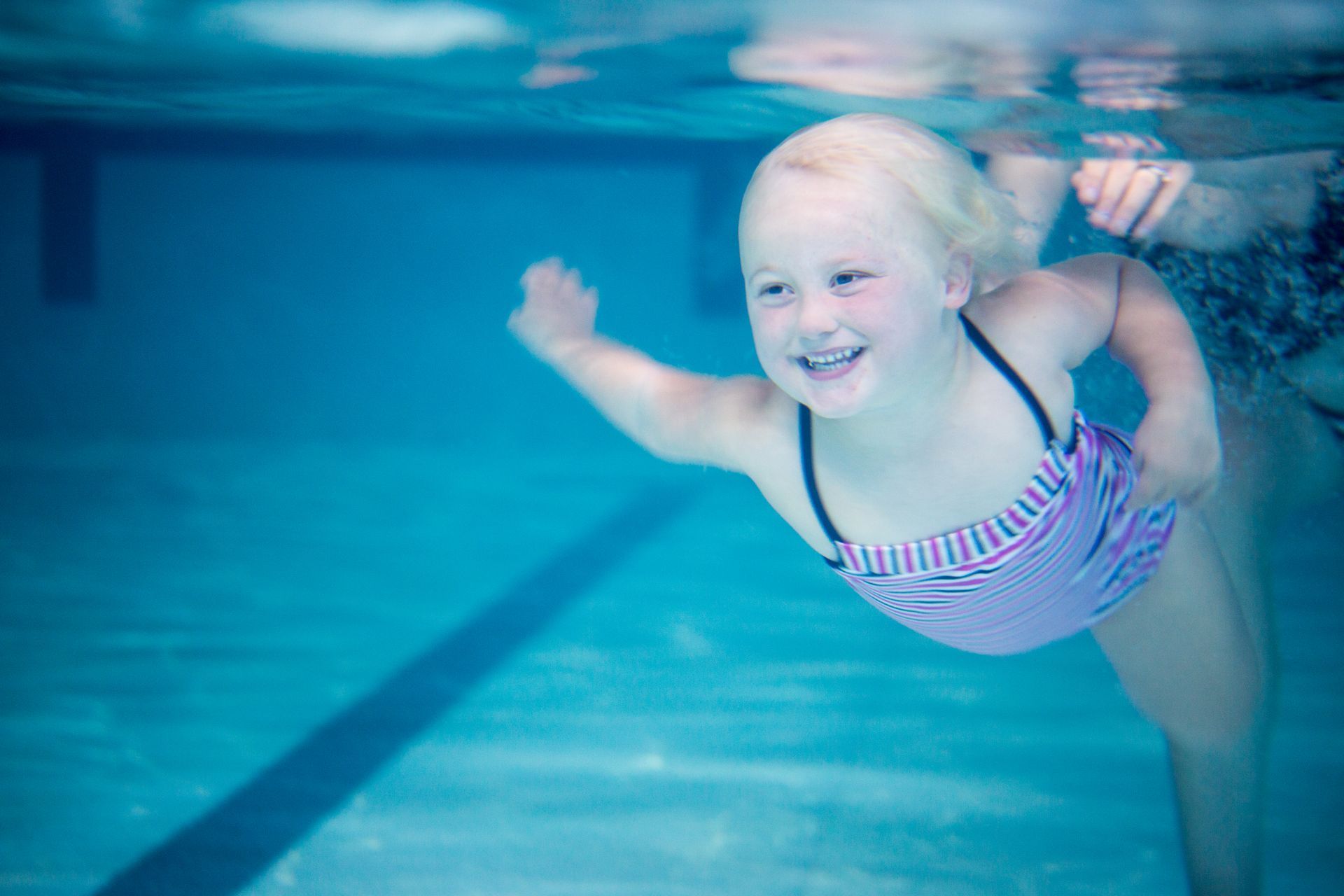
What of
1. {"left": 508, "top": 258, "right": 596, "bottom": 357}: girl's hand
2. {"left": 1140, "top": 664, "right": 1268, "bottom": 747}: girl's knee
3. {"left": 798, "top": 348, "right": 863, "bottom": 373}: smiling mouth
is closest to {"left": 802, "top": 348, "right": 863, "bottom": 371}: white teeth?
{"left": 798, "top": 348, "right": 863, "bottom": 373}: smiling mouth

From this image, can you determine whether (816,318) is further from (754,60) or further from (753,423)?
(754,60)

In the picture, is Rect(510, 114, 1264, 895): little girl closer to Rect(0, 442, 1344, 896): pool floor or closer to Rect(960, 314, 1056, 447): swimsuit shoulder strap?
Rect(960, 314, 1056, 447): swimsuit shoulder strap

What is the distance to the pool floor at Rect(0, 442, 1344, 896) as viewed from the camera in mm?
4152

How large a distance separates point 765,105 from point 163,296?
10572 millimetres

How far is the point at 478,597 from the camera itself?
7.17m

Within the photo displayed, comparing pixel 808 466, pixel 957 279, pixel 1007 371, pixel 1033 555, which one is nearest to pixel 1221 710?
pixel 1033 555

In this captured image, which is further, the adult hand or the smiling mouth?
the adult hand

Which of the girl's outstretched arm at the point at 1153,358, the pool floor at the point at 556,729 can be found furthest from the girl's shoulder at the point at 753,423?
the pool floor at the point at 556,729

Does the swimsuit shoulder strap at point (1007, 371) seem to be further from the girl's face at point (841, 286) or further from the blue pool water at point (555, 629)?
the blue pool water at point (555, 629)

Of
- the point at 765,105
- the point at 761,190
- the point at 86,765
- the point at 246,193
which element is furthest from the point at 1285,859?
the point at 246,193

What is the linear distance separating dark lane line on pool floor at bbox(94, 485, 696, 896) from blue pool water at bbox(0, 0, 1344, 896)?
0.08 ft

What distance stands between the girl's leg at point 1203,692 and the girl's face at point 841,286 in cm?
144

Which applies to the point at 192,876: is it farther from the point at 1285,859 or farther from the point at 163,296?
the point at 163,296

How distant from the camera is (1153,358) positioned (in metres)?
2.80
